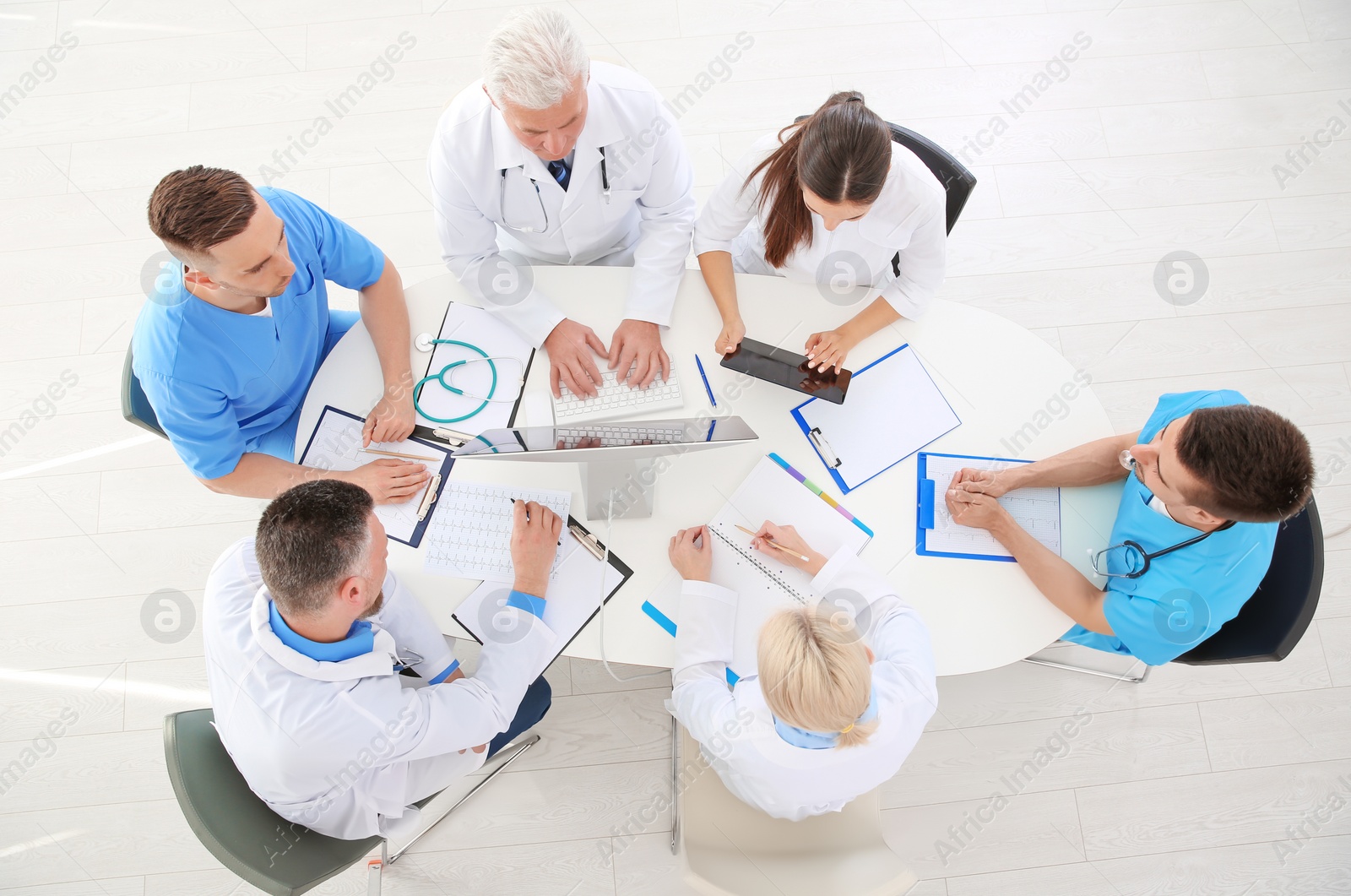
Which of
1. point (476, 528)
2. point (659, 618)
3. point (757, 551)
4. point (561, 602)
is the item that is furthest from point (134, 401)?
point (757, 551)

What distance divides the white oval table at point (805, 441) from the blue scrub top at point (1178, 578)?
10cm

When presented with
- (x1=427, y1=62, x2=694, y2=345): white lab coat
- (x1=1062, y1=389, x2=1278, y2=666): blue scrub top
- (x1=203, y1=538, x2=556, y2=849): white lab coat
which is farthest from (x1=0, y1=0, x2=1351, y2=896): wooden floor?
(x1=427, y1=62, x2=694, y2=345): white lab coat

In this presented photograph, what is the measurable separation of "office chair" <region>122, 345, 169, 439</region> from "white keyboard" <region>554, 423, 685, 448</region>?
3.04ft

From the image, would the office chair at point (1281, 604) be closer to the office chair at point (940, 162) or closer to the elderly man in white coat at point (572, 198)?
the office chair at point (940, 162)

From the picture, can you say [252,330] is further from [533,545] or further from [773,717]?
[773,717]

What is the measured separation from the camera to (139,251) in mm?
2775

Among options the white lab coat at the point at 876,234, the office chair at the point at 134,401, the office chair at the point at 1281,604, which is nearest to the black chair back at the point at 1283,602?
the office chair at the point at 1281,604

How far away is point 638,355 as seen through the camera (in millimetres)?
1814

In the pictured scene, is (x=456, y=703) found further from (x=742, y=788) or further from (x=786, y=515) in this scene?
(x=786, y=515)

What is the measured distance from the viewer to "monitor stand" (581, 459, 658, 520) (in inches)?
66.0

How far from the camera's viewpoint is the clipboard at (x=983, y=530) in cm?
168

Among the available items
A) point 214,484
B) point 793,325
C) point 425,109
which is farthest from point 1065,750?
point 425,109

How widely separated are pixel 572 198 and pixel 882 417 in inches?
35.3

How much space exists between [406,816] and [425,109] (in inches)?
95.9
